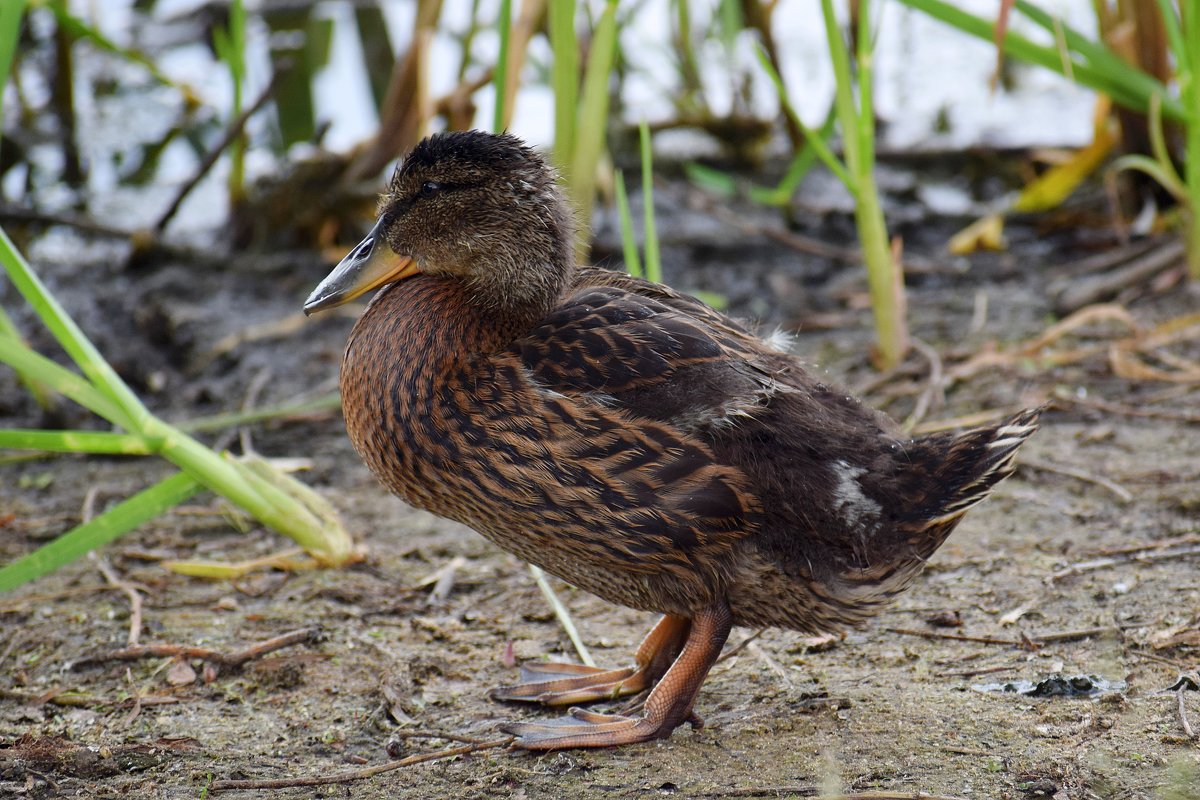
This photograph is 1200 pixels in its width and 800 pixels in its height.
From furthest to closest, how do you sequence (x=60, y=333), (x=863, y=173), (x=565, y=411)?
1. (x=863, y=173)
2. (x=60, y=333)
3. (x=565, y=411)

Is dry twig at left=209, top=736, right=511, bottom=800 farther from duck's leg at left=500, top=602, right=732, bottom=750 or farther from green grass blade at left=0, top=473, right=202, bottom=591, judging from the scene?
green grass blade at left=0, top=473, right=202, bottom=591

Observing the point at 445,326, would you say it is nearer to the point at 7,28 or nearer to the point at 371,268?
the point at 371,268

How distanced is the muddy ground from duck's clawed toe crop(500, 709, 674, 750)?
36 millimetres

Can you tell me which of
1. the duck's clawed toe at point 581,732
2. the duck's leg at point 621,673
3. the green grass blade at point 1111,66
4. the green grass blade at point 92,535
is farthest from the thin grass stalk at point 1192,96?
the green grass blade at point 92,535

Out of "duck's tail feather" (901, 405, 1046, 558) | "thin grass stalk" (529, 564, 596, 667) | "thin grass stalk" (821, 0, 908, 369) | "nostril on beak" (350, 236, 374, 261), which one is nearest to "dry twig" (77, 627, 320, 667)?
"thin grass stalk" (529, 564, 596, 667)

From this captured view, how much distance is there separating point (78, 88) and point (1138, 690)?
25.5ft

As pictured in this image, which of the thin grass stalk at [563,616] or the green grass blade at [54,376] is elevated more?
the green grass blade at [54,376]

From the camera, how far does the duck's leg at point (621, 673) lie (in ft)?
10.9

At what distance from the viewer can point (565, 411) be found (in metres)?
2.97

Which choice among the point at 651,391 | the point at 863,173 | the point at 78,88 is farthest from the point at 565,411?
the point at 78,88

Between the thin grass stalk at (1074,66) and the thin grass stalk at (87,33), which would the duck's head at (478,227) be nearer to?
the thin grass stalk at (87,33)

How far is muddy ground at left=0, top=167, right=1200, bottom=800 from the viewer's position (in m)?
2.80

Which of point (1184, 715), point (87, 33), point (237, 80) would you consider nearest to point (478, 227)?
point (1184, 715)

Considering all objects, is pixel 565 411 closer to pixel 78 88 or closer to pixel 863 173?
pixel 863 173
